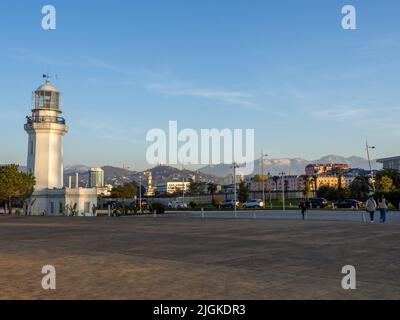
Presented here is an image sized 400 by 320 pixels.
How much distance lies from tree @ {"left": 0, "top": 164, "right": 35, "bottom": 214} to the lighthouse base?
1760 millimetres

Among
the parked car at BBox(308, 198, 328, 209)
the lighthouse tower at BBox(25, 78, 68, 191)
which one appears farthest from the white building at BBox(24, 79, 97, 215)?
the parked car at BBox(308, 198, 328, 209)

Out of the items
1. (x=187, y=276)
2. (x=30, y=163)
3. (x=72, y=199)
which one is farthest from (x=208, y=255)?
(x=30, y=163)

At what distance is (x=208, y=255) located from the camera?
1327 centimetres

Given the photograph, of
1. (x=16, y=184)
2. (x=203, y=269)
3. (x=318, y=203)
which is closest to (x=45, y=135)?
(x=16, y=184)

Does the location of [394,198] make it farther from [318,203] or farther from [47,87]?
[47,87]

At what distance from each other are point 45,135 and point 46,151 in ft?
6.56

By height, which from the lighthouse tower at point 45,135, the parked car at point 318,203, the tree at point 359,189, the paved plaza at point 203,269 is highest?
the lighthouse tower at point 45,135

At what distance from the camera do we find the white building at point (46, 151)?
55812mm

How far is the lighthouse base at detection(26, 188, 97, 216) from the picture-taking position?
53906mm

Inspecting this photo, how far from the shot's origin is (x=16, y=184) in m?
52.9

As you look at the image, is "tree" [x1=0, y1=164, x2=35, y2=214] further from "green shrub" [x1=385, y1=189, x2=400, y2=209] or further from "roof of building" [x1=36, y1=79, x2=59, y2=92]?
"green shrub" [x1=385, y1=189, x2=400, y2=209]

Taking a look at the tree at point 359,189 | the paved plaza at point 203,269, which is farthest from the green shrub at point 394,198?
the paved plaza at point 203,269

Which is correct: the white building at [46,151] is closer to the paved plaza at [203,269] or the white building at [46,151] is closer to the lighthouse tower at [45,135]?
the lighthouse tower at [45,135]

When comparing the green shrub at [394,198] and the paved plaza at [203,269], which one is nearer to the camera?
the paved plaza at [203,269]
